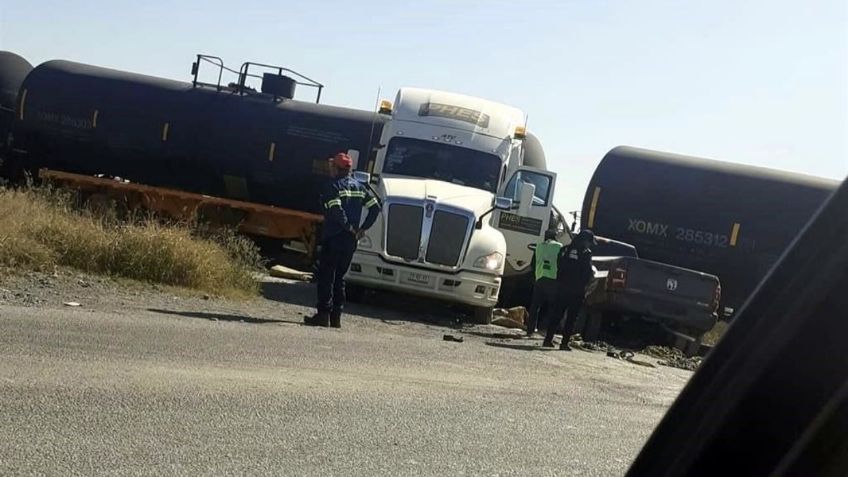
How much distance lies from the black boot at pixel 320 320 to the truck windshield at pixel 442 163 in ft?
18.3

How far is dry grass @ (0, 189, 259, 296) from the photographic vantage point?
46.0ft

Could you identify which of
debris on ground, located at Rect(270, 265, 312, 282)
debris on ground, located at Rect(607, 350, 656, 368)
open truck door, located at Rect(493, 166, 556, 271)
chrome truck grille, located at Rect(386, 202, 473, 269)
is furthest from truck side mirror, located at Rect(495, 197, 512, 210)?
debris on ground, located at Rect(270, 265, 312, 282)

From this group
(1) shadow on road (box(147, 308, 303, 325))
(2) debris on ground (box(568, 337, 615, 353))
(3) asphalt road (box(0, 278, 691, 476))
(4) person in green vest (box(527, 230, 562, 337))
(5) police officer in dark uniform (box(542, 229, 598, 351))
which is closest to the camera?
(3) asphalt road (box(0, 278, 691, 476))

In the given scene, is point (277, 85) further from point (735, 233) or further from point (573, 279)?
point (573, 279)

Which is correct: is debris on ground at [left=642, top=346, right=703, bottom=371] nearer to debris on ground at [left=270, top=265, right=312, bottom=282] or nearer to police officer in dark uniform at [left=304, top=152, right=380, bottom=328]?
police officer in dark uniform at [left=304, top=152, right=380, bottom=328]

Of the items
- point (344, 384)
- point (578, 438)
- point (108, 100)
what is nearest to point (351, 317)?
point (344, 384)

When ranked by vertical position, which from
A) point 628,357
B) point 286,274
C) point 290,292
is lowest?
point 286,274

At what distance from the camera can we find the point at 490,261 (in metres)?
16.1

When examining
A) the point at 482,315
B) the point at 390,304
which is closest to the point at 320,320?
the point at 482,315

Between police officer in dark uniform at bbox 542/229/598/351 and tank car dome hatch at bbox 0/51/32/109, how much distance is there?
16.9m

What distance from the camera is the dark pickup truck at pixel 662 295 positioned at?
16.4 m

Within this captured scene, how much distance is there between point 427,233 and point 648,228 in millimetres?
6836

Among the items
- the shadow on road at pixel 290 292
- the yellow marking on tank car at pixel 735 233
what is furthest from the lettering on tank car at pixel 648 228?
the shadow on road at pixel 290 292

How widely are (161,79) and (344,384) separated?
1777cm
